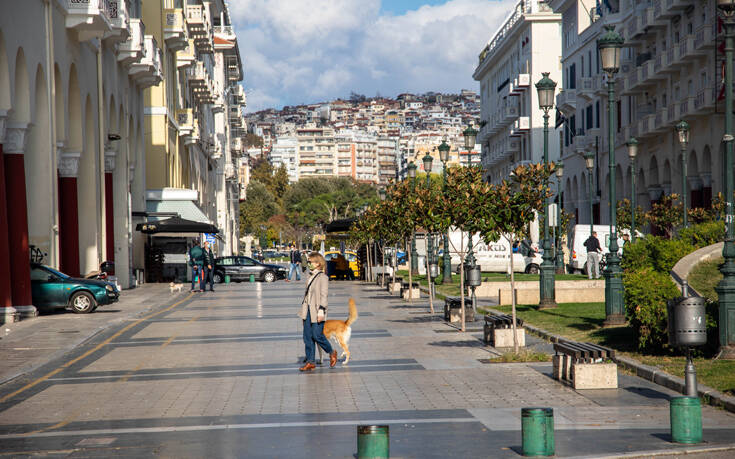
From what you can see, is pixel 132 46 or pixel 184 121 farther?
pixel 184 121

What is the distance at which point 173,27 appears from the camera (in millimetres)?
55812

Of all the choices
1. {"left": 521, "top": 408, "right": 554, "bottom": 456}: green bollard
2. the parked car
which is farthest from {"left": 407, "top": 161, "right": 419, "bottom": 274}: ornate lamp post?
{"left": 521, "top": 408, "right": 554, "bottom": 456}: green bollard

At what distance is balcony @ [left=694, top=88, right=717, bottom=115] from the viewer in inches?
1758

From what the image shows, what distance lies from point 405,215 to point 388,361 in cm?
1652

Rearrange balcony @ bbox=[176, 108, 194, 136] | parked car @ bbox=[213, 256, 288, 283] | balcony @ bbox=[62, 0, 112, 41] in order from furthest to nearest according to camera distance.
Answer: balcony @ bbox=[176, 108, 194, 136] < parked car @ bbox=[213, 256, 288, 283] < balcony @ bbox=[62, 0, 112, 41]

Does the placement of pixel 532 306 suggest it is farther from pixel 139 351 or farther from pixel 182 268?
pixel 182 268

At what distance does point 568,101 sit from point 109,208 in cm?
3958

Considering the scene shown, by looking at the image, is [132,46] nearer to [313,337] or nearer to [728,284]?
[313,337]

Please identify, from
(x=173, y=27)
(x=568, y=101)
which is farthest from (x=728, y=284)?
(x=568, y=101)

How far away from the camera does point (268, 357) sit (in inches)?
686

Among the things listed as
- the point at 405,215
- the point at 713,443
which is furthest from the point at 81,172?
the point at 713,443

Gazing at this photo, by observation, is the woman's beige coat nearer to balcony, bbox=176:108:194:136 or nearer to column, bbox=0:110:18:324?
column, bbox=0:110:18:324

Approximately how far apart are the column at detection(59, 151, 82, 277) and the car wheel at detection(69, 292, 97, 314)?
6445 mm

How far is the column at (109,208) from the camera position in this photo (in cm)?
4138
